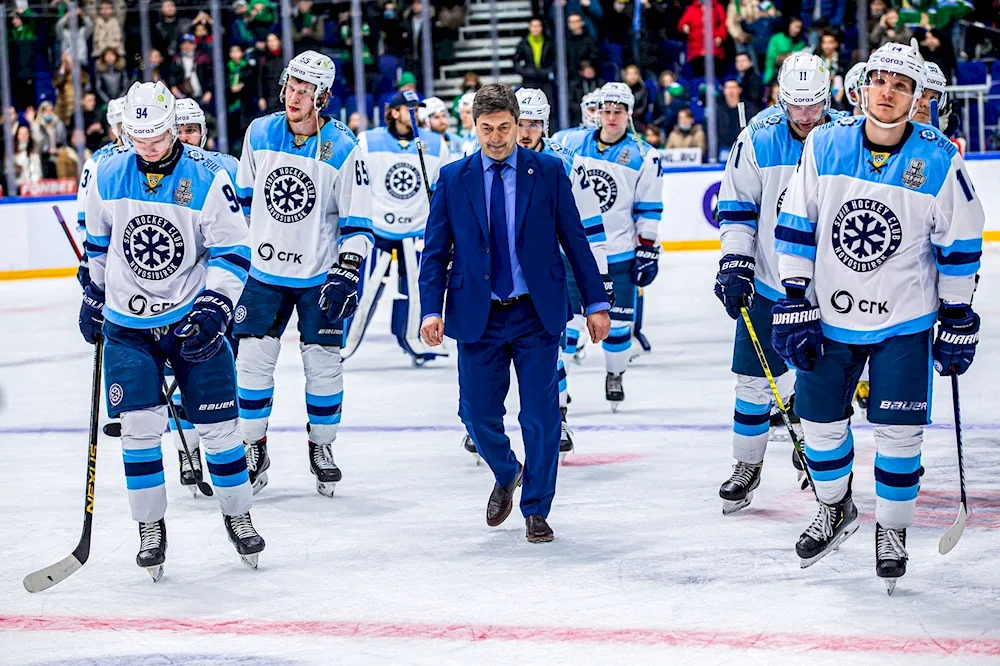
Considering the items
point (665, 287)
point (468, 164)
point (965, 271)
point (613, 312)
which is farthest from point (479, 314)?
point (665, 287)

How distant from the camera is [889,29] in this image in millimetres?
12680

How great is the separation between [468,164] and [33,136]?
10.6m

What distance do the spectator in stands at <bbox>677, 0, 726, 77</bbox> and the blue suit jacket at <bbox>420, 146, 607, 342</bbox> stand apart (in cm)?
946

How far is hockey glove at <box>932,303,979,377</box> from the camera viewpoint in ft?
12.0

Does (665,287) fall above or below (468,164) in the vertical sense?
below

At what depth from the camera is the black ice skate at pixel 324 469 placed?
5.27 metres

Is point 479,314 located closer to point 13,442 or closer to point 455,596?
point 455,596

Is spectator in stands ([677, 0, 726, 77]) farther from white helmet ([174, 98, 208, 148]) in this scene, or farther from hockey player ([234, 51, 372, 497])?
hockey player ([234, 51, 372, 497])

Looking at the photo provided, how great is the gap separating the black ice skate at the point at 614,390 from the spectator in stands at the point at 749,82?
23.1 ft

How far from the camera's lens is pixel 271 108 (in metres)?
14.4

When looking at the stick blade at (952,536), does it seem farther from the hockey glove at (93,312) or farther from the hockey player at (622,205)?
the hockey player at (622,205)

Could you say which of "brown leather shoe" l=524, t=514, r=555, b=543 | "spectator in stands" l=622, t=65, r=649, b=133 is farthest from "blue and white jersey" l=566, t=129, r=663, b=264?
"spectator in stands" l=622, t=65, r=649, b=133

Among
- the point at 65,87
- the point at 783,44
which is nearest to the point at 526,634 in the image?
the point at 783,44

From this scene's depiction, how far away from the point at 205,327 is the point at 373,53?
10.4 m
